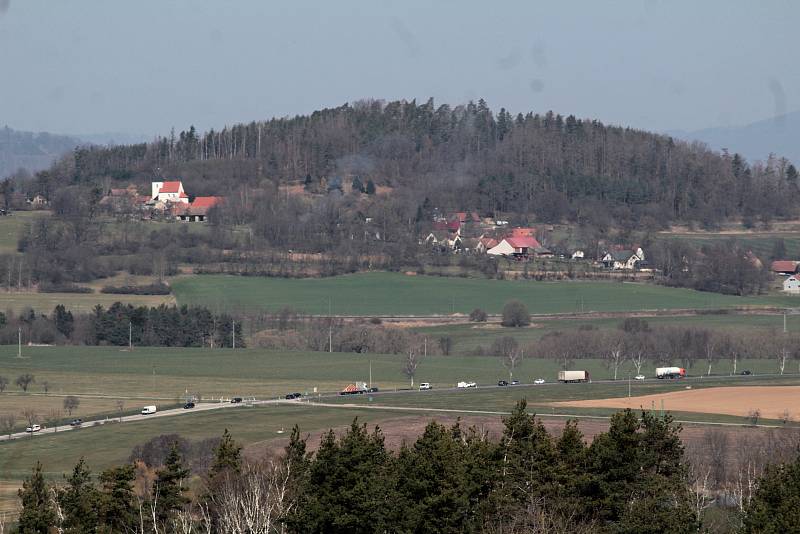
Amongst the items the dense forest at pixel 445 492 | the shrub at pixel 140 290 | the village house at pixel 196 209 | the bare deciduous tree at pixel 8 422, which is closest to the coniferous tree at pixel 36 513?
the dense forest at pixel 445 492

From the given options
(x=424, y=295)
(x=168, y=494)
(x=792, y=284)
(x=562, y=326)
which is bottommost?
(x=168, y=494)

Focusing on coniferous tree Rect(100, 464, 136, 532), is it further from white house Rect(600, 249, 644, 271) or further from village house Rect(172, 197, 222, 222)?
village house Rect(172, 197, 222, 222)

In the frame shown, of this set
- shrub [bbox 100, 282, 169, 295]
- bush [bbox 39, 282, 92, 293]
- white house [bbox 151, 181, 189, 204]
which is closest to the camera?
shrub [bbox 100, 282, 169, 295]

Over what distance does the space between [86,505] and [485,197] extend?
127m

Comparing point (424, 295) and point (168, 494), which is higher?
point (424, 295)

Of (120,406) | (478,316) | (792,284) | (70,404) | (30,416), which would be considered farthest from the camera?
(792,284)

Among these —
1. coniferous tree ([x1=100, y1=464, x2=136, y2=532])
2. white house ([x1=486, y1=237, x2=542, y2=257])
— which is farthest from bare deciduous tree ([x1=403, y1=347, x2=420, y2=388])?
white house ([x1=486, y1=237, x2=542, y2=257])

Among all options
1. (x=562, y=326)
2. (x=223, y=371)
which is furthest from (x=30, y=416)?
(x=562, y=326)

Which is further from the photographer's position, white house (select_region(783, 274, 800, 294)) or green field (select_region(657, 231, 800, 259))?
green field (select_region(657, 231, 800, 259))

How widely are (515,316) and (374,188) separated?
60.8 metres

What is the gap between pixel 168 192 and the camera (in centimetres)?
15050

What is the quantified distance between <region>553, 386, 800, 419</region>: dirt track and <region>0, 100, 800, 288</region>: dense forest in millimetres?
47701

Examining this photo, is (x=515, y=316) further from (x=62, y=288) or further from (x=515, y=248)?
(x=62, y=288)

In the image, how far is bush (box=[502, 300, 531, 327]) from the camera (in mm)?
99250
